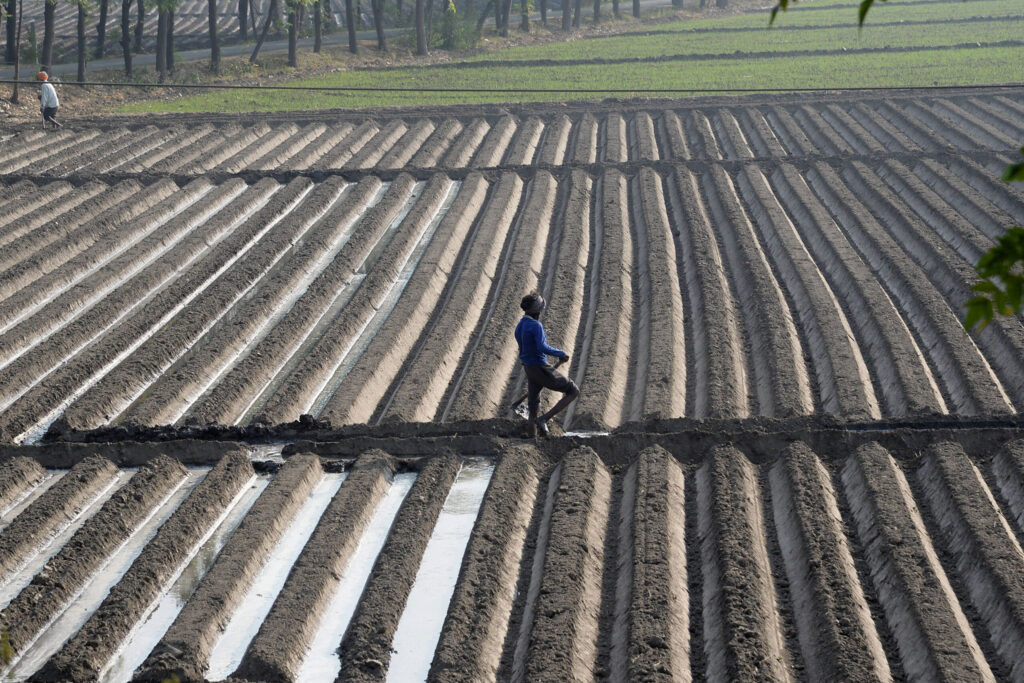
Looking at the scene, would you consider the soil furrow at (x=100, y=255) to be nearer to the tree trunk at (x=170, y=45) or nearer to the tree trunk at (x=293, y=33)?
the tree trunk at (x=170, y=45)

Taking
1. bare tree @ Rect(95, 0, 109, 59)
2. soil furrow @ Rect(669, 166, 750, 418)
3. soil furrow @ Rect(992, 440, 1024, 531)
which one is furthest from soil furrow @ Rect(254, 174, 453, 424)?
bare tree @ Rect(95, 0, 109, 59)

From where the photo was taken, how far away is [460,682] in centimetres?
571

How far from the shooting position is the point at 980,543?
22.1 feet

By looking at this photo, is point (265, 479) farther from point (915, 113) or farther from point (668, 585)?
point (915, 113)

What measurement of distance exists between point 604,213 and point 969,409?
736 centimetres

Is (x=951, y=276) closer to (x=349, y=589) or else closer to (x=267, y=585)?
(x=349, y=589)

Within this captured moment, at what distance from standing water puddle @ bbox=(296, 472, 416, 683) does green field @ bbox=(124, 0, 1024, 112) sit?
50.2 feet

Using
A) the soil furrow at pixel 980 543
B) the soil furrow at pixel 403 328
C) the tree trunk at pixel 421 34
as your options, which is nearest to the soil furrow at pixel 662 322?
the soil furrow at pixel 980 543

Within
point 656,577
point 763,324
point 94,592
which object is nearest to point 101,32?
point 763,324

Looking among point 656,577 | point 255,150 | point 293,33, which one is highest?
point 293,33

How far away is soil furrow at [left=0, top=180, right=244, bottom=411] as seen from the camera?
11.1m

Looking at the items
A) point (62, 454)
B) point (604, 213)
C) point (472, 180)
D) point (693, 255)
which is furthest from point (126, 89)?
point (62, 454)

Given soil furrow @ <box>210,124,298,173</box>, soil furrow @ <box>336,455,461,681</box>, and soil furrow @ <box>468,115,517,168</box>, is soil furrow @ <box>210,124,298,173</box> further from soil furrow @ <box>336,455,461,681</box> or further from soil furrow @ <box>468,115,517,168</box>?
soil furrow @ <box>336,455,461,681</box>

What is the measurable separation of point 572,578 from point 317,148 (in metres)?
16.6
